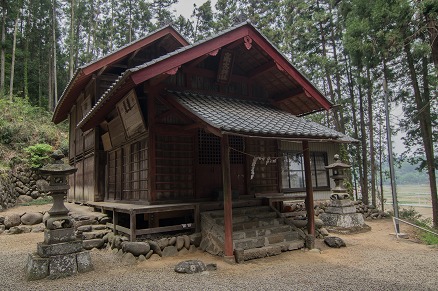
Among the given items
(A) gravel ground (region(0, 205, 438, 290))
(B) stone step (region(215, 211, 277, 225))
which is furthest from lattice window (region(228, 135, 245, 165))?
(A) gravel ground (region(0, 205, 438, 290))

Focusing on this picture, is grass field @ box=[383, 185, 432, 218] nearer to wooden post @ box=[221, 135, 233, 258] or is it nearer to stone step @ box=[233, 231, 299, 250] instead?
stone step @ box=[233, 231, 299, 250]

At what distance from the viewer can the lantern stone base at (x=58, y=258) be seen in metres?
5.97

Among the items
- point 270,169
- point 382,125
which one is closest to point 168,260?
point 270,169

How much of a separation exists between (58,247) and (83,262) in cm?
61

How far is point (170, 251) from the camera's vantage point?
7711 millimetres

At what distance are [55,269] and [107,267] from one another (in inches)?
42.6

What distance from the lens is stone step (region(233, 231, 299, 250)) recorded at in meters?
7.43

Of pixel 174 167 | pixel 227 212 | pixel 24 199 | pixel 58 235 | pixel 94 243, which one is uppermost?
pixel 174 167

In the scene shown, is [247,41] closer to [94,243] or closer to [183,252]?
[183,252]

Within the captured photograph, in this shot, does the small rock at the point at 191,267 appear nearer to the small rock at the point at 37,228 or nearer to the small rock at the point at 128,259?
the small rock at the point at 128,259

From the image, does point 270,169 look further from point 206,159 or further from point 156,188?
point 156,188

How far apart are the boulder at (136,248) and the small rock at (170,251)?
18.1 inches

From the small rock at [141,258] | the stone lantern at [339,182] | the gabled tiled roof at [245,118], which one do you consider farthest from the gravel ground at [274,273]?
the stone lantern at [339,182]

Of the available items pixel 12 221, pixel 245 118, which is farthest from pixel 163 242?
pixel 12 221
